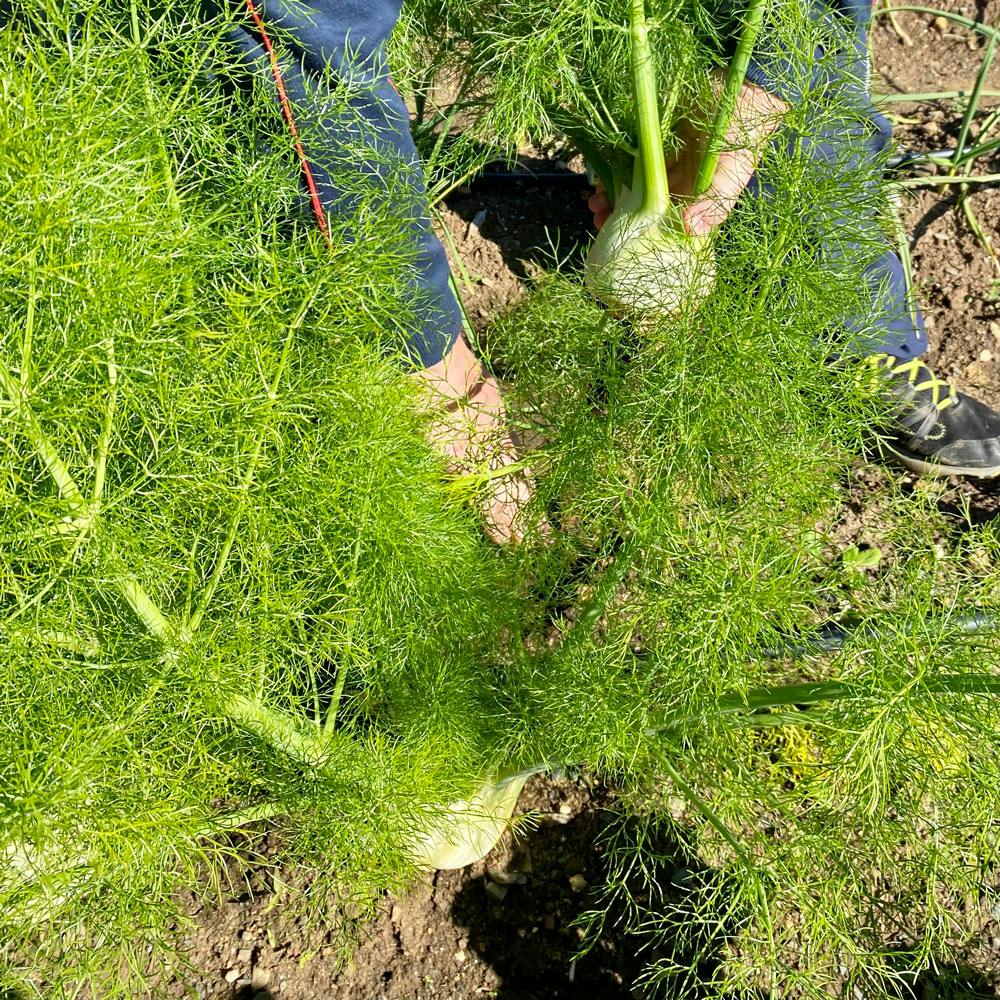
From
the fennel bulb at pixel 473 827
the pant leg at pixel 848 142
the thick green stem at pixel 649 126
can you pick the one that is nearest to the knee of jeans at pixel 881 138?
the pant leg at pixel 848 142

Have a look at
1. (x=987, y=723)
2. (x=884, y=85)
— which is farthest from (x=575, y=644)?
(x=884, y=85)

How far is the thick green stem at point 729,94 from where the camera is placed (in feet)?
4.41

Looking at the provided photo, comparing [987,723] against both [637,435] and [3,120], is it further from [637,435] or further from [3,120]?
[3,120]

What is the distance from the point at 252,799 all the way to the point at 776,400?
97 cm

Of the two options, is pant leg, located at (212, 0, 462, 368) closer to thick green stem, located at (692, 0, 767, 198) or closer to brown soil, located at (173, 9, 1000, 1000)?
thick green stem, located at (692, 0, 767, 198)

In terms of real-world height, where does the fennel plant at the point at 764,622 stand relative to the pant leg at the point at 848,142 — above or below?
below

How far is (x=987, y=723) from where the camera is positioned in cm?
98

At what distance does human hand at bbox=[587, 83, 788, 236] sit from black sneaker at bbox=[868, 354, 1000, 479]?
0.49 metres

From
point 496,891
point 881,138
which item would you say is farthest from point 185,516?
point 881,138

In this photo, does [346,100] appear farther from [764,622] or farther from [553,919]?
[553,919]

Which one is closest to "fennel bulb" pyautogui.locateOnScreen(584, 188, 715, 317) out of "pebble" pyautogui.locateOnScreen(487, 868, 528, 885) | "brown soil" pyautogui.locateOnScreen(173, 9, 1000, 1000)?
"brown soil" pyautogui.locateOnScreen(173, 9, 1000, 1000)

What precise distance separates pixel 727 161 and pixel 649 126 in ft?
0.55

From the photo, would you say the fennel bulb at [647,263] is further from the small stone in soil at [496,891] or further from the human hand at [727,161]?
the small stone in soil at [496,891]

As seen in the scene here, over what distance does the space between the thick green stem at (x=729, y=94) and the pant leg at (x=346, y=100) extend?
0.51 meters
